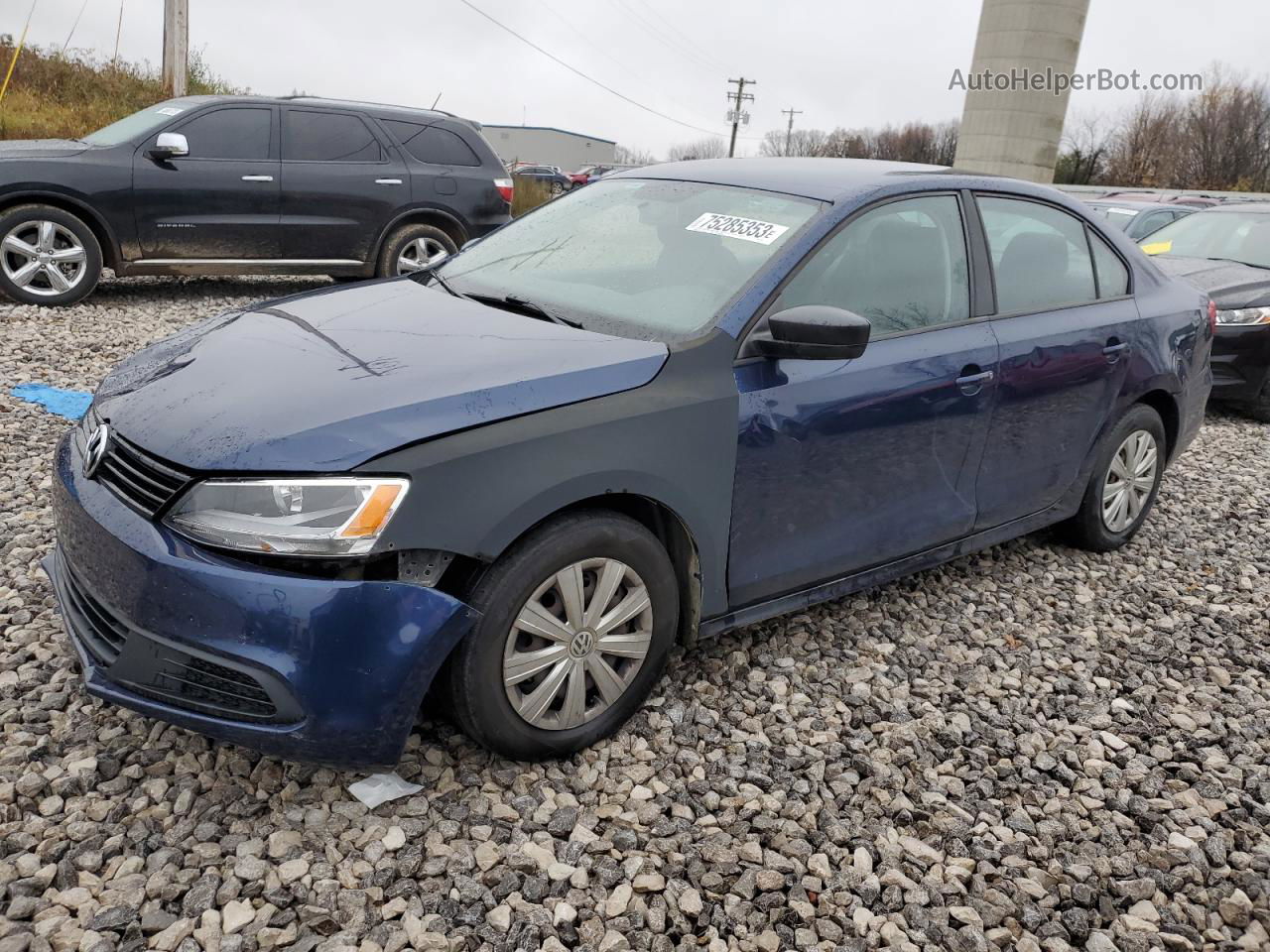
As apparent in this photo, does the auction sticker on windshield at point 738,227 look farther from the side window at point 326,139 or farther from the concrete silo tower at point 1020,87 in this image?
the concrete silo tower at point 1020,87

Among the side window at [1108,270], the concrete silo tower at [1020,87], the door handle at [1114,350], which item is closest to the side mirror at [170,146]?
the side window at [1108,270]

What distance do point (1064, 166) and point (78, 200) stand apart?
5332 centimetres

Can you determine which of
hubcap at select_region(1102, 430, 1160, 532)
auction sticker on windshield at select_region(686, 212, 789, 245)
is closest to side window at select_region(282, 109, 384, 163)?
auction sticker on windshield at select_region(686, 212, 789, 245)

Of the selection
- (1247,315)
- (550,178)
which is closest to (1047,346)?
(1247,315)

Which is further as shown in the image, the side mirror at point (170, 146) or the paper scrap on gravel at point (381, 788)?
the side mirror at point (170, 146)

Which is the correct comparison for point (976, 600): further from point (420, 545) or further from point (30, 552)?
point (30, 552)

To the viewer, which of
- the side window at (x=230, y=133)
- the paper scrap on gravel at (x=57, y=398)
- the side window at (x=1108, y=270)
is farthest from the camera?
the side window at (x=230, y=133)

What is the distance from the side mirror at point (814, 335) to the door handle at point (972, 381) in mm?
702

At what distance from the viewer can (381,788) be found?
2646 mm

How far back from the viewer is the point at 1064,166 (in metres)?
51.7

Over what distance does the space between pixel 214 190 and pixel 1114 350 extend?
720 cm

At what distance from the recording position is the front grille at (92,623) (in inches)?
96.0

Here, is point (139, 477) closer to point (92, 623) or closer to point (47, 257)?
point (92, 623)

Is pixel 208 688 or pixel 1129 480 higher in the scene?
pixel 1129 480
